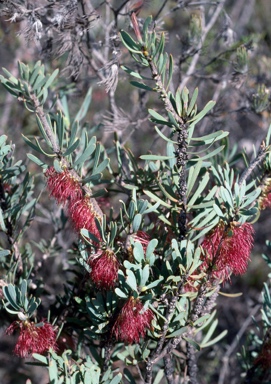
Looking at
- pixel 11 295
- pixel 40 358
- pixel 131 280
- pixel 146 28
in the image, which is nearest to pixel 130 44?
pixel 146 28

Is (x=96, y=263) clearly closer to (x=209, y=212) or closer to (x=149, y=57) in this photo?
(x=209, y=212)

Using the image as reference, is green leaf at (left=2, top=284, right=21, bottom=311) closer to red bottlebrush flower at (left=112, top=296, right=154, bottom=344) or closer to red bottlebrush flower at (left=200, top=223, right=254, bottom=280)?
red bottlebrush flower at (left=112, top=296, right=154, bottom=344)

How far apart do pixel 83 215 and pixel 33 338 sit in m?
0.30

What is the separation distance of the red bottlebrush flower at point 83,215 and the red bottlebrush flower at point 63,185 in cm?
2

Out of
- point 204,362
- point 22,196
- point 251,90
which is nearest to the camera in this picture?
point 22,196

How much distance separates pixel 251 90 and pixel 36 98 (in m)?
1.04

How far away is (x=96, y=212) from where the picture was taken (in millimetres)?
1043

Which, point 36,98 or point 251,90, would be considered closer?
point 36,98

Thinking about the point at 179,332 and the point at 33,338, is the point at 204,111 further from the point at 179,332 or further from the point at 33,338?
the point at 33,338

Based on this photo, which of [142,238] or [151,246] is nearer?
[151,246]

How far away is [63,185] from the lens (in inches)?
38.9

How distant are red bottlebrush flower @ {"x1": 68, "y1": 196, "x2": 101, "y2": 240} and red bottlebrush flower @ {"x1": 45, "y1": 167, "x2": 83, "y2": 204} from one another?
0.06 ft

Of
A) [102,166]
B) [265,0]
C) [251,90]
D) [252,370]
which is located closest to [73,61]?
Result: [102,166]

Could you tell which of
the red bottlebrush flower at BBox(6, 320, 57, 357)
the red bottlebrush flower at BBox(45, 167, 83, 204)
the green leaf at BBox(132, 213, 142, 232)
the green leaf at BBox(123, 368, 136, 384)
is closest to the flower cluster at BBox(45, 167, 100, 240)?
the red bottlebrush flower at BBox(45, 167, 83, 204)
